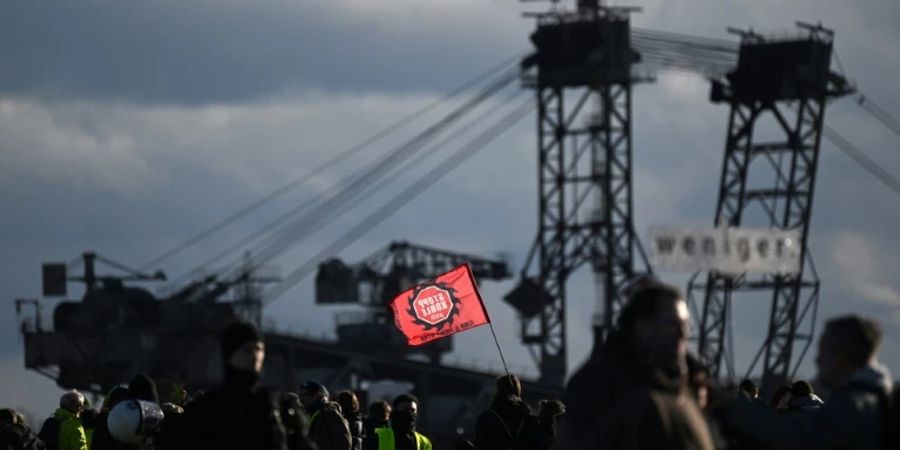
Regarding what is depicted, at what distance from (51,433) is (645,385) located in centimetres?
1328

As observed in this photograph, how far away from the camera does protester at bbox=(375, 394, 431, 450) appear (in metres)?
24.1

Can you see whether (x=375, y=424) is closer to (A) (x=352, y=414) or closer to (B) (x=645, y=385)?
(A) (x=352, y=414)

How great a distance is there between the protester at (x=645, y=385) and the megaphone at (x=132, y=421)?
4299mm

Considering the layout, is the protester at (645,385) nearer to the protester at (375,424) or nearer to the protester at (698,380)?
the protester at (698,380)

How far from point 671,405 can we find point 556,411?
13256 millimetres

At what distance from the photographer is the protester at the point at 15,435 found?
2320 cm

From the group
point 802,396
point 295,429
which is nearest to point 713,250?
point 295,429

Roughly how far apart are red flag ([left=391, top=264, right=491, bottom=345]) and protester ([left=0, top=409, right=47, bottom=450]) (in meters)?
4.43

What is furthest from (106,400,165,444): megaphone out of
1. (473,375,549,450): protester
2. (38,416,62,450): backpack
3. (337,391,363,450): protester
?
(337,391,363,450): protester

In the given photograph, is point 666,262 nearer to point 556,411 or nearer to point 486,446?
point 486,446

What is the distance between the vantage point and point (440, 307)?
26656mm

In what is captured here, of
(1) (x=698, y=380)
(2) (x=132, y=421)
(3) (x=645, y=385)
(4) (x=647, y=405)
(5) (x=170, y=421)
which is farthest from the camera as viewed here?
(5) (x=170, y=421)

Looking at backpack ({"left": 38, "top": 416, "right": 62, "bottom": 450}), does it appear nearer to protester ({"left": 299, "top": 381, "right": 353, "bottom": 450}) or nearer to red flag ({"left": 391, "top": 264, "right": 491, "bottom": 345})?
protester ({"left": 299, "top": 381, "right": 353, "bottom": 450})

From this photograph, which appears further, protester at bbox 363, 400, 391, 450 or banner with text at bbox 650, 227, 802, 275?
protester at bbox 363, 400, 391, 450
